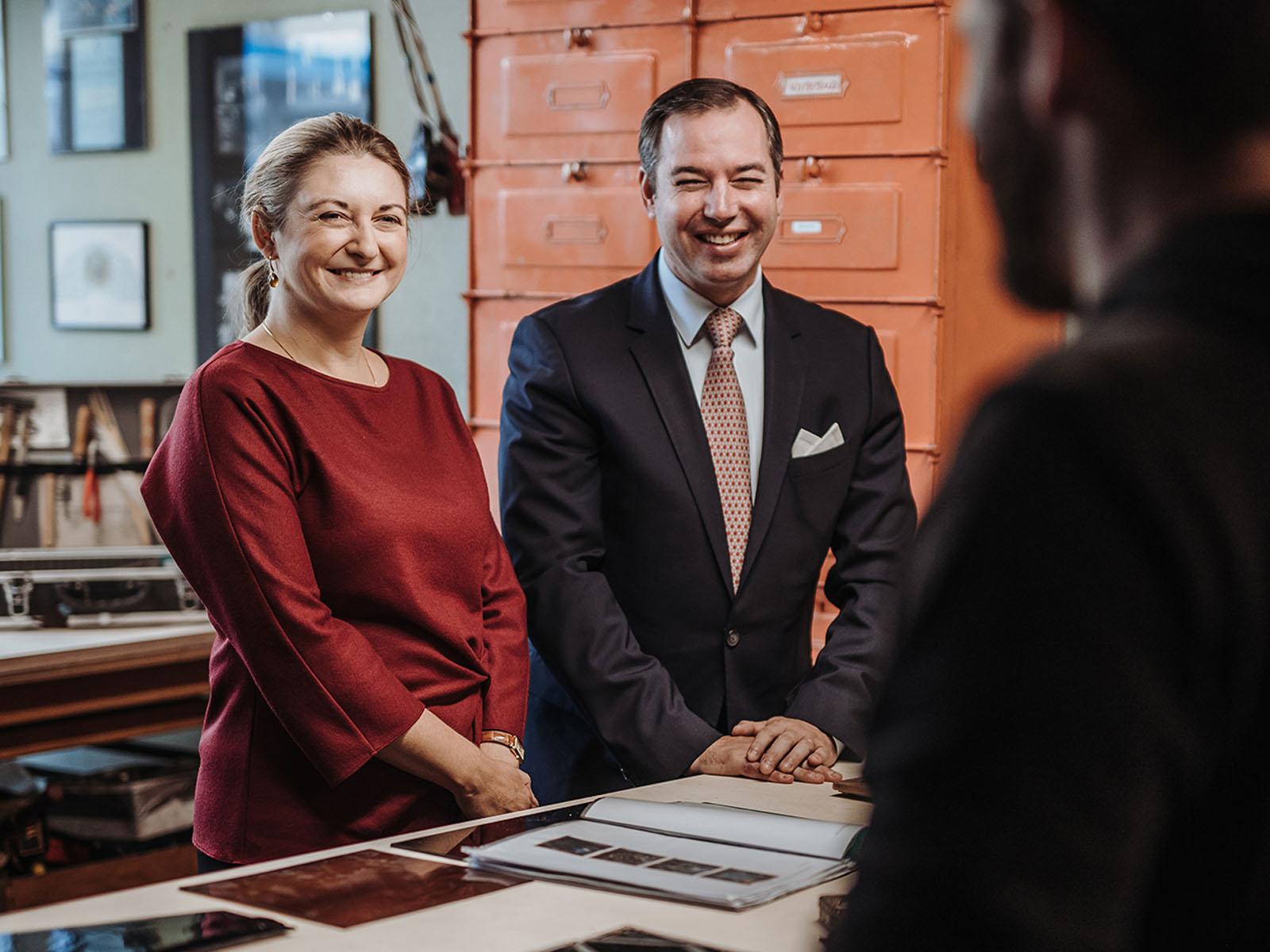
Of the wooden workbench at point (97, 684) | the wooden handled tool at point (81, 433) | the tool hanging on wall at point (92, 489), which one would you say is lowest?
the wooden workbench at point (97, 684)

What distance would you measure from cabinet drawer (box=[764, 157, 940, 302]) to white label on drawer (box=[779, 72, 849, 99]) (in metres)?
0.16

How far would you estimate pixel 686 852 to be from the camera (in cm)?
143

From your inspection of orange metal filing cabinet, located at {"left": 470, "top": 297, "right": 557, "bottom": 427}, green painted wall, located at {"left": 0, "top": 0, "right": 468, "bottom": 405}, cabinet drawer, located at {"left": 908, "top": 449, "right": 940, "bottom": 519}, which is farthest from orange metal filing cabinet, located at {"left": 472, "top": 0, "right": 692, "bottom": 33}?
cabinet drawer, located at {"left": 908, "top": 449, "right": 940, "bottom": 519}

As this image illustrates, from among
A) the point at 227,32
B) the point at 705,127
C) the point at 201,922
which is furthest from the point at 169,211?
the point at 201,922

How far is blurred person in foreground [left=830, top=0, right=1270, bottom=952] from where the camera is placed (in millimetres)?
459

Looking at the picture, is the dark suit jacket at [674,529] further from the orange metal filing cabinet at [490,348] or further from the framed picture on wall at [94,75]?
the framed picture on wall at [94,75]

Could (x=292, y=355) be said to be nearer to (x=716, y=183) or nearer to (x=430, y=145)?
(x=716, y=183)

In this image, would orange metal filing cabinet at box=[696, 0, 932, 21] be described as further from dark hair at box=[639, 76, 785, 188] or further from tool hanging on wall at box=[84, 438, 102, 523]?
tool hanging on wall at box=[84, 438, 102, 523]

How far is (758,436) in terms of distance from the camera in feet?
7.38

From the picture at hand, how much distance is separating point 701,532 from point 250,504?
71 centimetres

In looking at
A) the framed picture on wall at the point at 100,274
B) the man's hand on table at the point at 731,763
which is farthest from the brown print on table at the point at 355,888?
the framed picture on wall at the point at 100,274

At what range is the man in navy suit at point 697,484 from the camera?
2154mm

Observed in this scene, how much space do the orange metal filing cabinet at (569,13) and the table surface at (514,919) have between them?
270 centimetres

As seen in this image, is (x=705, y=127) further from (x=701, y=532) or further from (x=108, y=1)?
(x=108, y=1)
